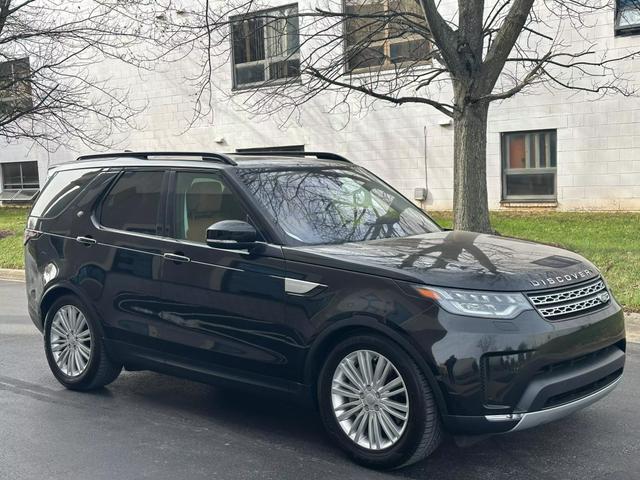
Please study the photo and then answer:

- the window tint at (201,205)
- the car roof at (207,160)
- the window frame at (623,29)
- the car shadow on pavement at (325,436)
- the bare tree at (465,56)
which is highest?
the window frame at (623,29)

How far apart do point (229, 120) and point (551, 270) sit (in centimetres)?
1898

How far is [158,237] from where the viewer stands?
218 inches

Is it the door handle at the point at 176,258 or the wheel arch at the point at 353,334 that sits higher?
the door handle at the point at 176,258

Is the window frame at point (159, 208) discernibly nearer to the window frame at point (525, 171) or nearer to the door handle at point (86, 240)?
the door handle at point (86, 240)

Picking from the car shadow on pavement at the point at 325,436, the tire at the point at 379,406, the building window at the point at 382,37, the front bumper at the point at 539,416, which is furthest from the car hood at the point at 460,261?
the building window at the point at 382,37

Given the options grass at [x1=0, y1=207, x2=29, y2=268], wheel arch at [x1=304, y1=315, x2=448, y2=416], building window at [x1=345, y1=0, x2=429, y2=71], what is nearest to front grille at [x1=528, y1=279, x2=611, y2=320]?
wheel arch at [x1=304, y1=315, x2=448, y2=416]

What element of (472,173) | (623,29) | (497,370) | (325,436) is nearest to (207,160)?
(325,436)

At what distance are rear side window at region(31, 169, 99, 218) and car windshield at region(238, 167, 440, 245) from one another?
1733 mm

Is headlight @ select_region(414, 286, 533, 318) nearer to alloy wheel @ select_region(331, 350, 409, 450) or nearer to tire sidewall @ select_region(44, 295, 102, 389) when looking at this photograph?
alloy wheel @ select_region(331, 350, 409, 450)

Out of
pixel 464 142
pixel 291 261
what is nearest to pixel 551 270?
pixel 291 261

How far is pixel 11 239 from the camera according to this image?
57.3ft

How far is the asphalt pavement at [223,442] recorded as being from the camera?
4.43 meters

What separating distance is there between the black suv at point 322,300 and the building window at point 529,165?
12.6m

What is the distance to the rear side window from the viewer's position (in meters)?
6.39
